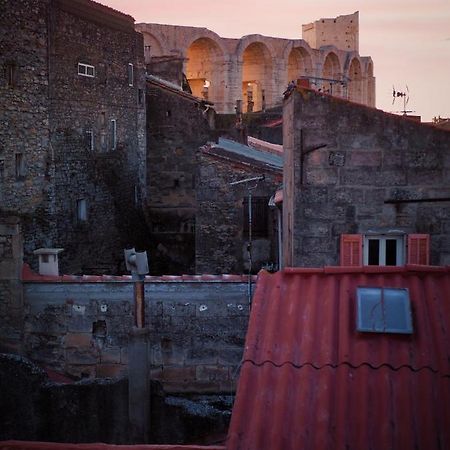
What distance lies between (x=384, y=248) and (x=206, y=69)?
32651mm

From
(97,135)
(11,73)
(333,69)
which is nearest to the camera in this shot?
(11,73)

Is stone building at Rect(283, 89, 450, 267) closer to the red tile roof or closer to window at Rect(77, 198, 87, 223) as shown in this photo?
the red tile roof

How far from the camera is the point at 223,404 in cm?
1286

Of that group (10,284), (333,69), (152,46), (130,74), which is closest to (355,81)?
(333,69)

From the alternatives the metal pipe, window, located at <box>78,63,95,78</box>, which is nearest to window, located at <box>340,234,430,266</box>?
the metal pipe

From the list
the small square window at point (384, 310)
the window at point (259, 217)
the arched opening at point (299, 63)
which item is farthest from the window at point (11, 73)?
the arched opening at point (299, 63)

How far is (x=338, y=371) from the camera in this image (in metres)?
5.92

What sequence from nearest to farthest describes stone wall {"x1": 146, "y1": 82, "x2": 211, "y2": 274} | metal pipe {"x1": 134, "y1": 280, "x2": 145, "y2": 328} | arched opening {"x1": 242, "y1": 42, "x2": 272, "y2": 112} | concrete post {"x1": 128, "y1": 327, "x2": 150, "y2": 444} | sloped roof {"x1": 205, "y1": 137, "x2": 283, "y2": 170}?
concrete post {"x1": 128, "y1": 327, "x2": 150, "y2": 444}
metal pipe {"x1": 134, "y1": 280, "x2": 145, "y2": 328}
sloped roof {"x1": 205, "y1": 137, "x2": 283, "y2": 170}
stone wall {"x1": 146, "y1": 82, "x2": 211, "y2": 274}
arched opening {"x1": 242, "y1": 42, "x2": 272, "y2": 112}

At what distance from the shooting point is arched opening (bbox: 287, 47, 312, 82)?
4734 cm

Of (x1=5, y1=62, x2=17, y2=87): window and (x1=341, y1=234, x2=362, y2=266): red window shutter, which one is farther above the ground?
(x1=5, y1=62, x2=17, y2=87): window

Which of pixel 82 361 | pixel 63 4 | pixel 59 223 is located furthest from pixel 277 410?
pixel 63 4

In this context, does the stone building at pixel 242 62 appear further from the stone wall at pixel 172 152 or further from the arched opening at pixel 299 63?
the stone wall at pixel 172 152

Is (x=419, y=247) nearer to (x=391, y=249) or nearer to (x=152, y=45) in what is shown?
(x=391, y=249)

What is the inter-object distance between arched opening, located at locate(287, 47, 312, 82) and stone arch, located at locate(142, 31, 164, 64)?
1040 cm
